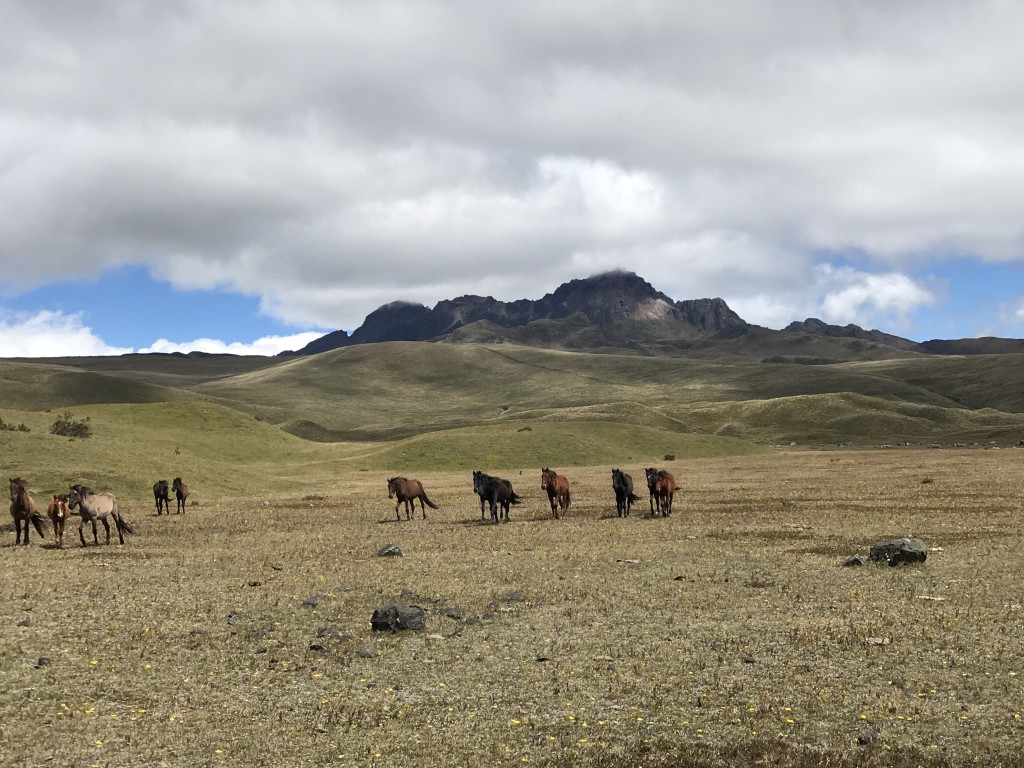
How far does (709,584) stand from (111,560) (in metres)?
19.1

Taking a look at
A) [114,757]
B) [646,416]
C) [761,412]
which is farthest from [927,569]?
[761,412]

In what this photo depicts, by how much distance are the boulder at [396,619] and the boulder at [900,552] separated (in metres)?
13.6

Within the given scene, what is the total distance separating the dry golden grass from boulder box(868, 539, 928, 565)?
0.68 metres

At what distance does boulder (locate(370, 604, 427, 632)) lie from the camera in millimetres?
16312

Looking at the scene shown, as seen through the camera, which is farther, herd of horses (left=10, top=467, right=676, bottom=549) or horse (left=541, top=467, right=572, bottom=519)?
horse (left=541, top=467, right=572, bottom=519)

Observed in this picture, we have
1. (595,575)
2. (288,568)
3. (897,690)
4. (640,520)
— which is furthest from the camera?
(640,520)

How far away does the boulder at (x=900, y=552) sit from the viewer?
21656 mm

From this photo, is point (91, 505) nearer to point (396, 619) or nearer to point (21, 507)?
point (21, 507)

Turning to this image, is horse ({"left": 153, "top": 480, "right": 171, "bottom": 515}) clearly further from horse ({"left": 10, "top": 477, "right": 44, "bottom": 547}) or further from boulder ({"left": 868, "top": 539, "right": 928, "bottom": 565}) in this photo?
boulder ({"left": 868, "top": 539, "right": 928, "bottom": 565})

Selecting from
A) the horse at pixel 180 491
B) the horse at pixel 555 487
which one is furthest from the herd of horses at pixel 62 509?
the horse at pixel 555 487

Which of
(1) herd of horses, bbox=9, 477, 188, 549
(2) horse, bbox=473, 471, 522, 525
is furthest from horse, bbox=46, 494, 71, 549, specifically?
(2) horse, bbox=473, 471, 522, 525

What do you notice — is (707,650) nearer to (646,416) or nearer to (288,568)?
(288,568)

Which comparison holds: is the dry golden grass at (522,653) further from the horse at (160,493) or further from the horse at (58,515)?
the horse at (160,493)

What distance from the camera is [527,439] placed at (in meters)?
93.8
